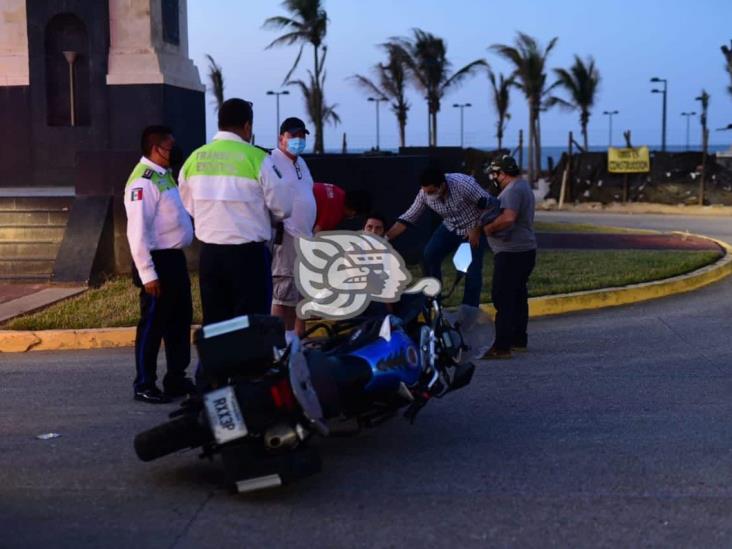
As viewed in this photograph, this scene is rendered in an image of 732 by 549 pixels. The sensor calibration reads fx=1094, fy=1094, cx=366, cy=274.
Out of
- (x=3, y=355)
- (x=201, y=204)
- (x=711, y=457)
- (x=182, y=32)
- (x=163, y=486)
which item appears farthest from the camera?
(x=182, y=32)

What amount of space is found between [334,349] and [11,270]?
8.59m

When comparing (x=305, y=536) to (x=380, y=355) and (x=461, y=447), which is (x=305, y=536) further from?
(x=461, y=447)

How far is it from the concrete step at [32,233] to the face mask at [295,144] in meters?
7.12

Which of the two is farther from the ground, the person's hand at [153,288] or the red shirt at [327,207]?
the red shirt at [327,207]

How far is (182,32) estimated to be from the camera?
1880 centimetres

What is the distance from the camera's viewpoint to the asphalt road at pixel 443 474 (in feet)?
15.4

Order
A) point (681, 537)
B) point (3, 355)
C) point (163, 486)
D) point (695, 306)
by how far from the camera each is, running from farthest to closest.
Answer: point (695, 306) → point (3, 355) → point (163, 486) → point (681, 537)

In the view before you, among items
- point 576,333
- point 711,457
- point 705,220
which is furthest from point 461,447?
point 705,220

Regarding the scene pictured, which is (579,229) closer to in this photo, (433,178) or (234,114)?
(433,178)

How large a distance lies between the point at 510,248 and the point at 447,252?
3.73 feet

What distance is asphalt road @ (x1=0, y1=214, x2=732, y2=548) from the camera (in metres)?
4.68

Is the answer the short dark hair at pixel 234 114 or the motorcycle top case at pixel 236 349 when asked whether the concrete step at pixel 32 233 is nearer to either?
the short dark hair at pixel 234 114

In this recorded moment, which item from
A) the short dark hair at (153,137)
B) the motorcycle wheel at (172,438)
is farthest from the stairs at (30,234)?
the motorcycle wheel at (172,438)

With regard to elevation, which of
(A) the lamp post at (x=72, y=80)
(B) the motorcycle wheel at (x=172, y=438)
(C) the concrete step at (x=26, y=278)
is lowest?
(C) the concrete step at (x=26, y=278)
